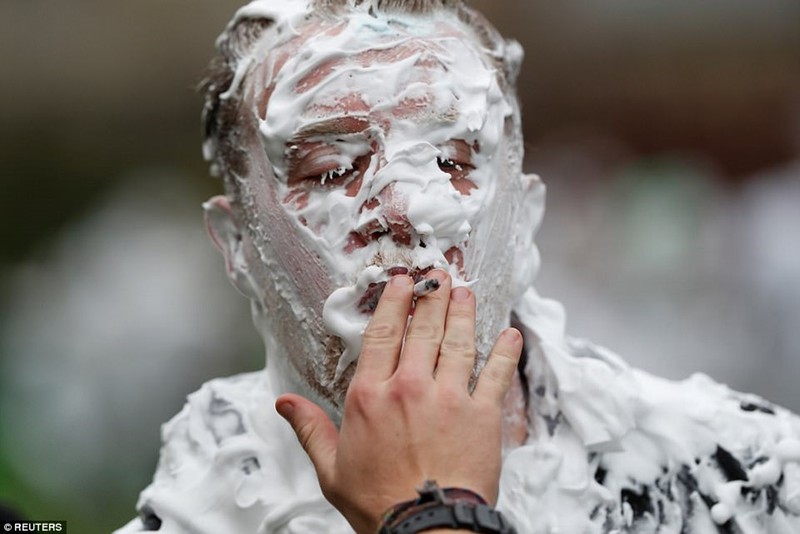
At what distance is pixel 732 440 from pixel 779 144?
328 cm

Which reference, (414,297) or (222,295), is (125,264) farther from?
(414,297)

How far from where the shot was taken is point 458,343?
1.23 metres

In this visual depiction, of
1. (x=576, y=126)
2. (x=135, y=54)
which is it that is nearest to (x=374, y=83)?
(x=576, y=126)

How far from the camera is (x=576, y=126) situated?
15.6 ft

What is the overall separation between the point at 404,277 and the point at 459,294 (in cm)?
8

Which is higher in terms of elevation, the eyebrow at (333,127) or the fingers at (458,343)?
the eyebrow at (333,127)

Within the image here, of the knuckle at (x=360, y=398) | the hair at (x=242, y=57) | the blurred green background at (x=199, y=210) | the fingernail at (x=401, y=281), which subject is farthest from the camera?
the blurred green background at (x=199, y=210)

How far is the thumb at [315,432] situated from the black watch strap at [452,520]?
0.48ft

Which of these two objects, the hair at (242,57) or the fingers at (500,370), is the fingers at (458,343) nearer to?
the fingers at (500,370)

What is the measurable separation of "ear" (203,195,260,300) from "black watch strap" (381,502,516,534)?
2.45ft

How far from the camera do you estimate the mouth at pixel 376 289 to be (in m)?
1.43

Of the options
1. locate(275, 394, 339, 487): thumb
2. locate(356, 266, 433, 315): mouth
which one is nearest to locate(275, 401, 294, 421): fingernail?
locate(275, 394, 339, 487): thumb

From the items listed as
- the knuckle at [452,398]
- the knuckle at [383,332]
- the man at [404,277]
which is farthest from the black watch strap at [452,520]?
the man at [404,277]

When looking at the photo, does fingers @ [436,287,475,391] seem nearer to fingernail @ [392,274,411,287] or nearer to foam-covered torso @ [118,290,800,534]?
fingernail @ [392,274,411,287]
